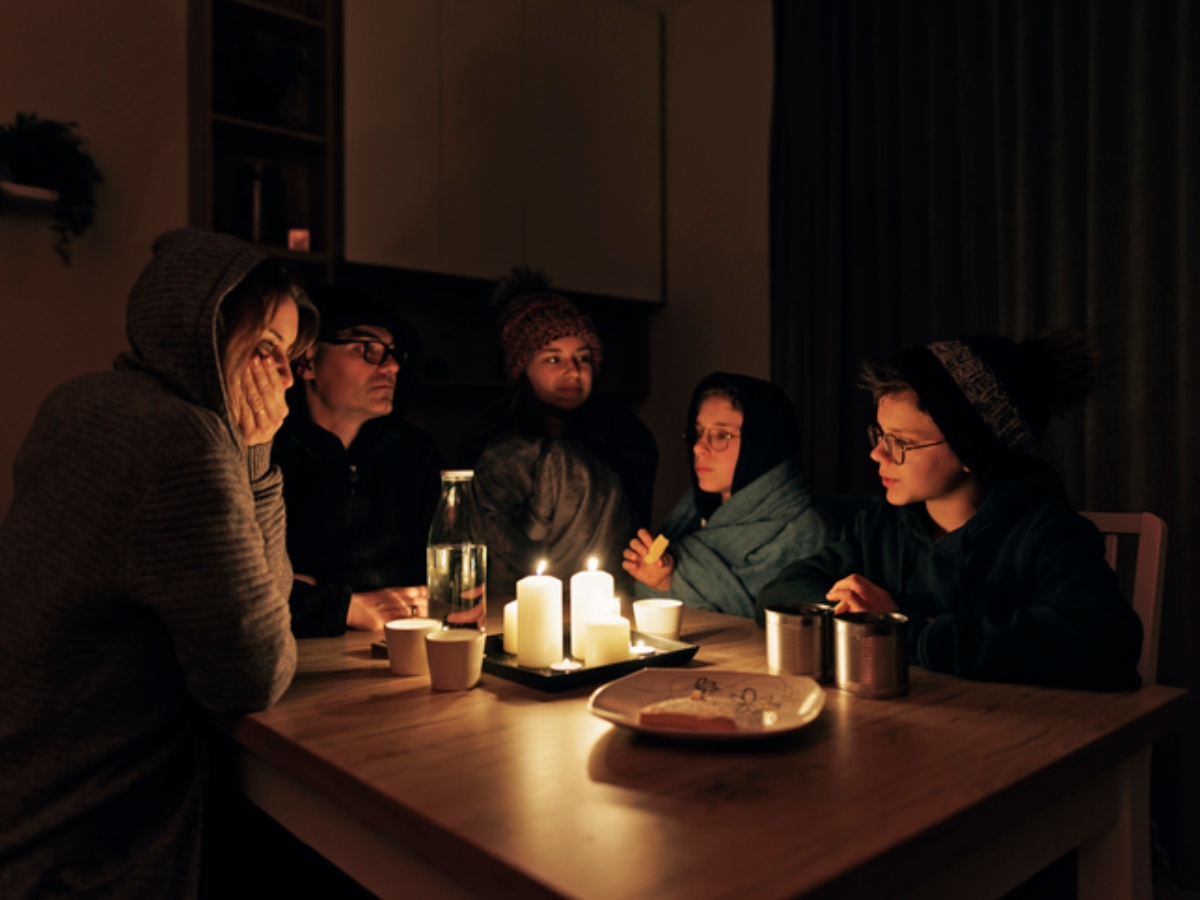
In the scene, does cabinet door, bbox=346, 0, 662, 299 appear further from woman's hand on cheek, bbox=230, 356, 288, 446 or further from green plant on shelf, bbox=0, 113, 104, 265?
woman's hand on cheek, bbox=230, 356, 288, 446

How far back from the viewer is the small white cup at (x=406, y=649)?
118 cm

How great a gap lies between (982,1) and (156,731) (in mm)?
2911

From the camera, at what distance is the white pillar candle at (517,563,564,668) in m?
1.17

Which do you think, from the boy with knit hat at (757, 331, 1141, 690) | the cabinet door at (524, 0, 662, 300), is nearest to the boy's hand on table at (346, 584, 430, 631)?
the boy with knit hat at (757, 331, 1141, 690)

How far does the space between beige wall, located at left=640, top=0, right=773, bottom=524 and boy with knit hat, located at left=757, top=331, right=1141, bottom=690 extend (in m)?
2.11

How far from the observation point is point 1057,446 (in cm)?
241

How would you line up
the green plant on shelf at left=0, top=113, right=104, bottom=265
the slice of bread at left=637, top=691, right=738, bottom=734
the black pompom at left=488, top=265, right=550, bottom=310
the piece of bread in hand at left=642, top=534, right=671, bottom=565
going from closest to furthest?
1. the slice of bread at left=637, top=691, right=738, bottom=734
2. the piece of bread in hand at left=642, top=534, right=671, bottom=565
3. the green plant on shelf at left=0, top=113, right=104, bottom=265
4. the black pompom at left=488, top=265, right=550, bottom=310

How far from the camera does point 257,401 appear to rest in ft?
4.11

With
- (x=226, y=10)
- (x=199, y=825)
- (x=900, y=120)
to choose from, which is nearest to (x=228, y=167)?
(x=226, y=10)

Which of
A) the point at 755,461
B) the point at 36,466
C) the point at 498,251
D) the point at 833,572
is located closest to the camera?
the point at 36,466

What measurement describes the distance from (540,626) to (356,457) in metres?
0.94

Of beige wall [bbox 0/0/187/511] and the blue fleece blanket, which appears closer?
the blue fleece blanket

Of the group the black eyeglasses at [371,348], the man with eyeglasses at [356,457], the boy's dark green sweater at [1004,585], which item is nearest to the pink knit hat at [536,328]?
the man with eyeglasses at [356,457]

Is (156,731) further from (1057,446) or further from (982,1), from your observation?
(982,1)
